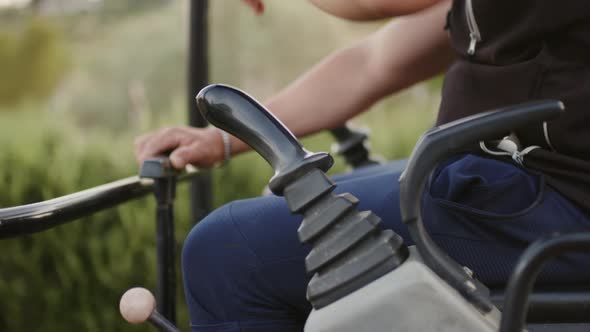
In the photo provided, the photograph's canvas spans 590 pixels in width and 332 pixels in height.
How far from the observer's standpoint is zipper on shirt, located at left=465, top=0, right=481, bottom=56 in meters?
0.96

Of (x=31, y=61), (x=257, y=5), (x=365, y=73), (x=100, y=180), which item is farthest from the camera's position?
(x=31, y=61)

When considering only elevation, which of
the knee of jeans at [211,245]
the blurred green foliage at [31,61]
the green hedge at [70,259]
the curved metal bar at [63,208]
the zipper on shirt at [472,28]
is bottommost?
the green hedge at [70,259]

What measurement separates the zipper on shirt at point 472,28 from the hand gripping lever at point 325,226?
325mm

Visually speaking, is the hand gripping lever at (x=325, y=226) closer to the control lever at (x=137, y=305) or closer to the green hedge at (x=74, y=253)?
the control lever at (x=137, y=305)

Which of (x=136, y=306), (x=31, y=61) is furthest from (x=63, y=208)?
(x=31, y=61)

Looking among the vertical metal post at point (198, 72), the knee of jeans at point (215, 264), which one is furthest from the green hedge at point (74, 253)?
the knee of jeans at point (215, 264)

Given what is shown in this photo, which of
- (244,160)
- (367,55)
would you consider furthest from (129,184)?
(244,160)

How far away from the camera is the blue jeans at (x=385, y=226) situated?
0.86m

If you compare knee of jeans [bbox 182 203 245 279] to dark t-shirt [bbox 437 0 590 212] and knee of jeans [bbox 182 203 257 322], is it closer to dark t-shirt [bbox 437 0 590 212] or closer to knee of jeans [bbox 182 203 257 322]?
knee of jeans [bbox 182 203 257 322]

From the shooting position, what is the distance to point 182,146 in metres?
1.25

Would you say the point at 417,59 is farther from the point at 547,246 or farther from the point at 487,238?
the point at 547,246

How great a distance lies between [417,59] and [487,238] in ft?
1.95

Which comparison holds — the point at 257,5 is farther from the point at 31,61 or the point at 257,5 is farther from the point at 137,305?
the point at 31,61

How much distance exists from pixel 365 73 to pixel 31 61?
359 cm
